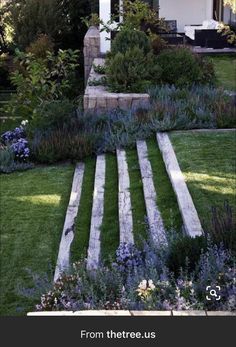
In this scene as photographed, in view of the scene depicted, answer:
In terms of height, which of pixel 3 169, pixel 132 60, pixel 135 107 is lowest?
pixel 3 169

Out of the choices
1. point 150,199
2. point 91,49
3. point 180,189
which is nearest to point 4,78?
point 91,49

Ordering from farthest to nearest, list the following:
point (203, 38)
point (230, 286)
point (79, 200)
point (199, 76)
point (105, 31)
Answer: point (203, 38)
point (105, 31)
point (199, 76)
point (79, 200)
point (230, 286)

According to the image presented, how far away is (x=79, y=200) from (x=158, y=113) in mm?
2704

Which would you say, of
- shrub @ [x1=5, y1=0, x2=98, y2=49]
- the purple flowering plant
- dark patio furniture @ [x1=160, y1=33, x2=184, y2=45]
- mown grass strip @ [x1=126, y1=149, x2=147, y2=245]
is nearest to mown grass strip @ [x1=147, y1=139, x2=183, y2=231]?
mown grass strip @ [x1=126, y1=149, x2=147, y2=245]

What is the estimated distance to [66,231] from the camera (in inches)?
252

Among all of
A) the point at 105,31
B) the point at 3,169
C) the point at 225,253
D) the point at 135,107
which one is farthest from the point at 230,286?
the point at 105,31

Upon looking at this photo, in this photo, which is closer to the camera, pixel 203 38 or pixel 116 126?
pixel 116 126

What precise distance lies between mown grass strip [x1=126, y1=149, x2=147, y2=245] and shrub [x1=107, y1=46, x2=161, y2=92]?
228 centimetres

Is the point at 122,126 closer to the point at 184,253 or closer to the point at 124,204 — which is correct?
the point at 124,204

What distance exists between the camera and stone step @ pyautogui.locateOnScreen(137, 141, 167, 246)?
5192 mm

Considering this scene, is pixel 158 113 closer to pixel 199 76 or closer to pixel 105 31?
pixel 199 76

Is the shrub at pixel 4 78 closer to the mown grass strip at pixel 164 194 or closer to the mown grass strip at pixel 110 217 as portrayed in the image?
the mown grass strip at pixel 110 217

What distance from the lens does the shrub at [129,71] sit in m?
10.9

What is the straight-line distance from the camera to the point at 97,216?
6.64 m
